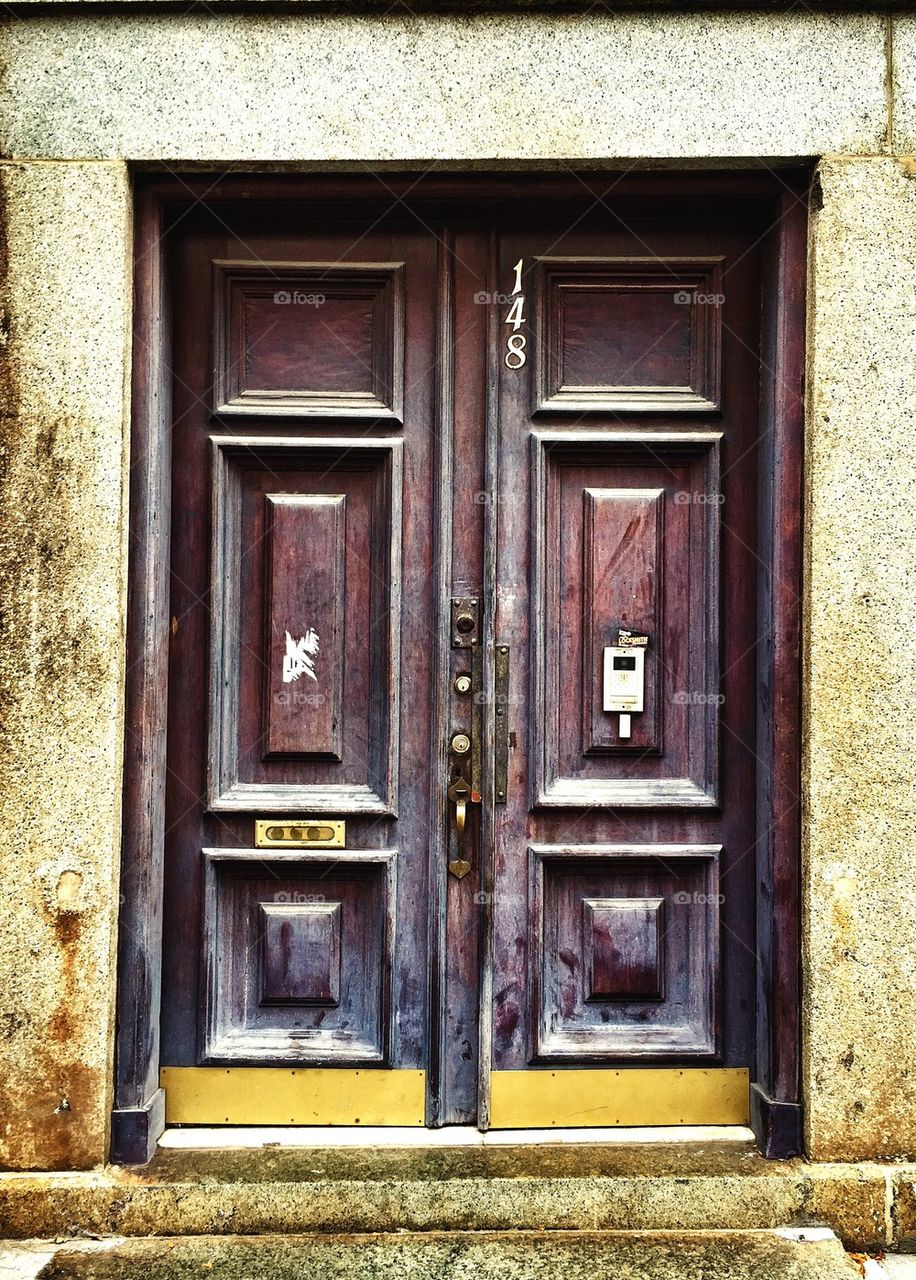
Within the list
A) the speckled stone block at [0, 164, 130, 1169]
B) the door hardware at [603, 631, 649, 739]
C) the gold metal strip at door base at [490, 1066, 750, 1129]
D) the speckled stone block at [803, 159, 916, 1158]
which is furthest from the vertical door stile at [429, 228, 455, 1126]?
the speckled stone block at [803, 159, 916, 1158]

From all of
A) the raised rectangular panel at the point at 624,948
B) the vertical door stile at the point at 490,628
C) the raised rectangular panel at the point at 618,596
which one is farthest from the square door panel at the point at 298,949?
the raised rectangular panel at the point at 618,596

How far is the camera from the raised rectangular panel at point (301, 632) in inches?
119

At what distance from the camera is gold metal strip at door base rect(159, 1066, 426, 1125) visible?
2965 mm

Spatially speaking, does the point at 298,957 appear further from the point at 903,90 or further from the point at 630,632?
the point at 903,90

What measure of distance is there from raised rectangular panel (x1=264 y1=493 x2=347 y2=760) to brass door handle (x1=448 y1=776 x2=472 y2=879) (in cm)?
40

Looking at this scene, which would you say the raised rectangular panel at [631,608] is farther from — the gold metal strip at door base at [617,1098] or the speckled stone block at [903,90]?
the speckled stone block at [903,90]

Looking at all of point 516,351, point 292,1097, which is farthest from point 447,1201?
point 516,351

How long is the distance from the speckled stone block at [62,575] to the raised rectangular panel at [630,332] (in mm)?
1359

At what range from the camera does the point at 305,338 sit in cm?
303

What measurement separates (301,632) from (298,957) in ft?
3.51

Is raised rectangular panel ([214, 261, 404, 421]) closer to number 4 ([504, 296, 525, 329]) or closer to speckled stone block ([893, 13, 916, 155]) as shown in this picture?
number 4 ([504, 296, 525, 329])

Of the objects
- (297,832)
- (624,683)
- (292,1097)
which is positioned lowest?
(292,1097)

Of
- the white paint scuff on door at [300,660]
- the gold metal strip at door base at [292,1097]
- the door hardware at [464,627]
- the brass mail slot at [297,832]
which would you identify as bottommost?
the gold metal strip at door base at [292,1097]

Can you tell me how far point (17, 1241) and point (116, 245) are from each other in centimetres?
298
